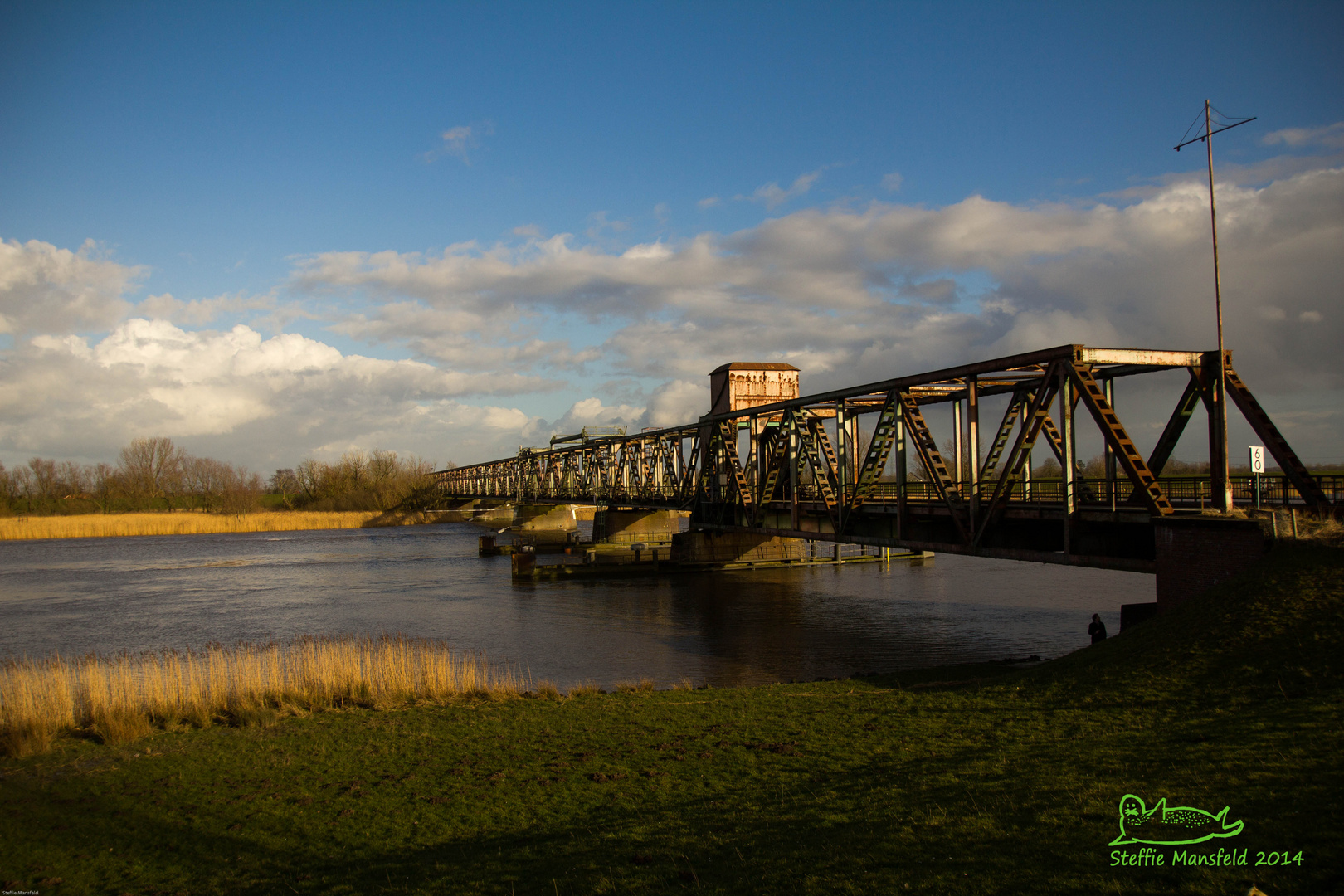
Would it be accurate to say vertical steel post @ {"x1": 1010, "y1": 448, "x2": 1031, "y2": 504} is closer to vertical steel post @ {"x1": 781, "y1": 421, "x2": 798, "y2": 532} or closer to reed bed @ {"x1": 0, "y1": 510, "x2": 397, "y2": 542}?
vertical steel post @ {"x1": 781, "y1": 421, "x2": 798, "y2": 532}

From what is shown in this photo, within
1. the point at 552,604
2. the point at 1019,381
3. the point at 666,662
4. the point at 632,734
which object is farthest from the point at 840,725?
the point at 552,604

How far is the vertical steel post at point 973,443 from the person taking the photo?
21781 millimetres

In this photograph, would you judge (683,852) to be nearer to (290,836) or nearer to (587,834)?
(587,834)

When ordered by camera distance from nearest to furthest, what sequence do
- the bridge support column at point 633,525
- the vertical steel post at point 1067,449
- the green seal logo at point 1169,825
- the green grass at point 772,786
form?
the green seal logo at point 1169,825 → the green grass at point 772,786 → the vertical steel post at point 1067,449 → the bridge support column at point 633,525

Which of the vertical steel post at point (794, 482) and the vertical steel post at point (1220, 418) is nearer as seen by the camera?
the vertical steel post at point (1220, 418)

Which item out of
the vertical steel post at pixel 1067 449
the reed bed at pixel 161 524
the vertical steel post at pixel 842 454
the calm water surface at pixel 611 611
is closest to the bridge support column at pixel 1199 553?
the vertical steel post at pixel 1067 449

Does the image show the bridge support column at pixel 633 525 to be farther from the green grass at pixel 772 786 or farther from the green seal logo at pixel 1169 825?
the green seal logo at pixel 1169 825

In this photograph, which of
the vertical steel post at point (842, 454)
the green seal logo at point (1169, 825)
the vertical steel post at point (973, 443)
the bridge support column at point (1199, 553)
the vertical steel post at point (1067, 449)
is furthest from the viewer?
the vertical steel post at point (842, 454)

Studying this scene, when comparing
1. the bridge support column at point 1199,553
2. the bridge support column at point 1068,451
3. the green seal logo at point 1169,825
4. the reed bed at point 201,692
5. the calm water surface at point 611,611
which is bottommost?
the calm water surface at point 611,611

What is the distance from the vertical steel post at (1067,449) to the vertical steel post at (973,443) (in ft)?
8.76

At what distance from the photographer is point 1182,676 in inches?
485

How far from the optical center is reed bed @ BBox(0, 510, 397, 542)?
7894 cm

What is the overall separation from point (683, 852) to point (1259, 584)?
36.3ft

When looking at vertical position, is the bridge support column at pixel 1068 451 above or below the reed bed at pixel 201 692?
above
